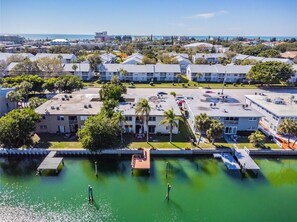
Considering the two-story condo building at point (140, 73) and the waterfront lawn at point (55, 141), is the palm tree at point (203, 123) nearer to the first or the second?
the waterfront lawn at point (55, 141)

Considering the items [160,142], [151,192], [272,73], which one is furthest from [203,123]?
[272,73]

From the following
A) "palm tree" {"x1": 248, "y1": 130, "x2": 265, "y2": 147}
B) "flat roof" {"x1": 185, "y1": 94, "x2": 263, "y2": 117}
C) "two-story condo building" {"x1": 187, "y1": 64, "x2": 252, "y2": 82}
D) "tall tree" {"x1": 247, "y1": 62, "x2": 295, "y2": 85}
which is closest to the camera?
"palm tree" {"x1": 248, "y1": 130, "x2": 265, "y2": 147}

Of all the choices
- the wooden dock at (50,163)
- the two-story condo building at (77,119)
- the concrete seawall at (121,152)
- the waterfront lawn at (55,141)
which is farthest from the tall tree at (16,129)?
the wooden dock at (50,163)

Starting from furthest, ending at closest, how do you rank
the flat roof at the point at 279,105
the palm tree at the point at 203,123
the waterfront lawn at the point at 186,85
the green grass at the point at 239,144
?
the waterfront lawn at the point at 186,85 < the flat roof at the point at 279,105 < the green grass at the point at 239,144 < the palm tree at the point at 203,123

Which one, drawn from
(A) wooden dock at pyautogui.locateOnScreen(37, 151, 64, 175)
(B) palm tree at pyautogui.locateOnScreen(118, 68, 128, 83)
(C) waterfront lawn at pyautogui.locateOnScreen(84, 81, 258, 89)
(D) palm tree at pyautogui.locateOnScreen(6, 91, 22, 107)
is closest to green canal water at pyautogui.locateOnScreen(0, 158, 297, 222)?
(A) wooden dock at pyautogui.locateOnScreen(37, 151, 64, 175)

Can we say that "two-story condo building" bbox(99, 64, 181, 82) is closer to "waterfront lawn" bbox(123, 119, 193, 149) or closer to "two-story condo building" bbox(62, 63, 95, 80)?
"two-story condo building" bbox(62, 63, 95, 80)

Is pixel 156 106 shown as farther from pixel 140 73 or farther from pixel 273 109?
pixel 140 73
